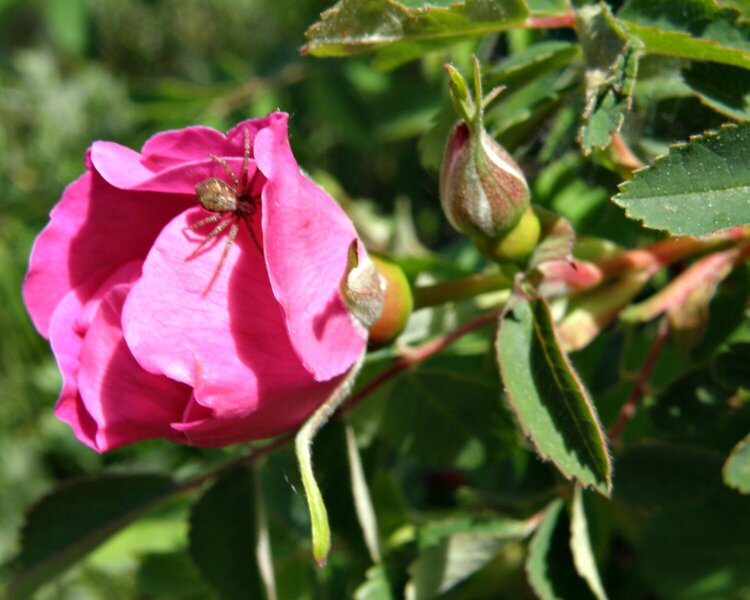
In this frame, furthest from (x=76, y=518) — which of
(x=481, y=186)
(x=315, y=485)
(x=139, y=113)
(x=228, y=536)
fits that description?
(x=139, y=113)

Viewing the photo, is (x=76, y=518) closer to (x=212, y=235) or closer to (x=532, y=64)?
(x=212, y=235)

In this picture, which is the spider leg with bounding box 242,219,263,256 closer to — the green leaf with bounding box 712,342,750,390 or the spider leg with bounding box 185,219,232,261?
the spider leg with bounding box 185,219,232,261

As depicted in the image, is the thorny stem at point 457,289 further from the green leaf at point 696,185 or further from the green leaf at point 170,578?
the green leaf at point 170,578

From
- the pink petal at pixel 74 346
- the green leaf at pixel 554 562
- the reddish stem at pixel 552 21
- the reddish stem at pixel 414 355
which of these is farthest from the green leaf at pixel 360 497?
the reddish stem at pixel 552 21

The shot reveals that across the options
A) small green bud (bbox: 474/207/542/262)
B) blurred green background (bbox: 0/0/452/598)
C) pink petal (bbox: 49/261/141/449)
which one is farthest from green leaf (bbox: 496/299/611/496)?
blurred green background (bbox: 0/0/452/598)

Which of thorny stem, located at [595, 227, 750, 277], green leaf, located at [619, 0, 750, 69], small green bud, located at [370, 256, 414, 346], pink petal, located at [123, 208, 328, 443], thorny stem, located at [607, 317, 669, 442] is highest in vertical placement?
green leaf, located at [619, 0, 750, 69]

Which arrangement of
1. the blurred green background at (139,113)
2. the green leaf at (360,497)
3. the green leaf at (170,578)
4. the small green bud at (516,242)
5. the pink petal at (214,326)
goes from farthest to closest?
the blurred green background at (139,113) → the green leaf at (170,578) → the green leaf at (360,497) → the small green bud at (516,242) → the pink petal at (214,326)
